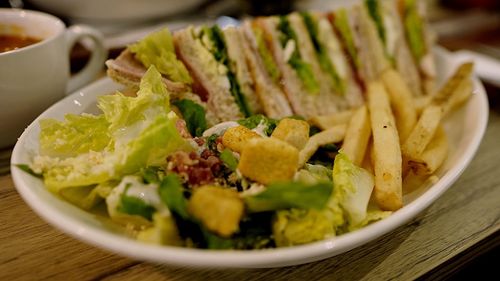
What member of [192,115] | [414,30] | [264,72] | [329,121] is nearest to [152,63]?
[192,115]

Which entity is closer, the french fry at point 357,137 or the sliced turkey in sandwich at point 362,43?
the french fry at point 357,137

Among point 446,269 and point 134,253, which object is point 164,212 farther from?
point 446,269

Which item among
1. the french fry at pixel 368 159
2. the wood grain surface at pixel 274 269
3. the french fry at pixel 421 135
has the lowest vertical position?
the wood grain surface at pixel 274 269

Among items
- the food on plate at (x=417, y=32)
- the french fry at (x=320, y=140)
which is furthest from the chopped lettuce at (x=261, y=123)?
the food on plate at (x=417, y=32)

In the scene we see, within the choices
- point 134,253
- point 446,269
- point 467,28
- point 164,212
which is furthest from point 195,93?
point 467,28

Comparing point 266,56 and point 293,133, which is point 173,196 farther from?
point 266,56

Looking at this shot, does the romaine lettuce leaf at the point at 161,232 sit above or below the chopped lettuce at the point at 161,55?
below

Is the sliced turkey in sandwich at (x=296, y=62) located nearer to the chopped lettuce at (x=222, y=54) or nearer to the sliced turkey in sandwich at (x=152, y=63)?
the chopped lettuce at (x=222, y=54)
